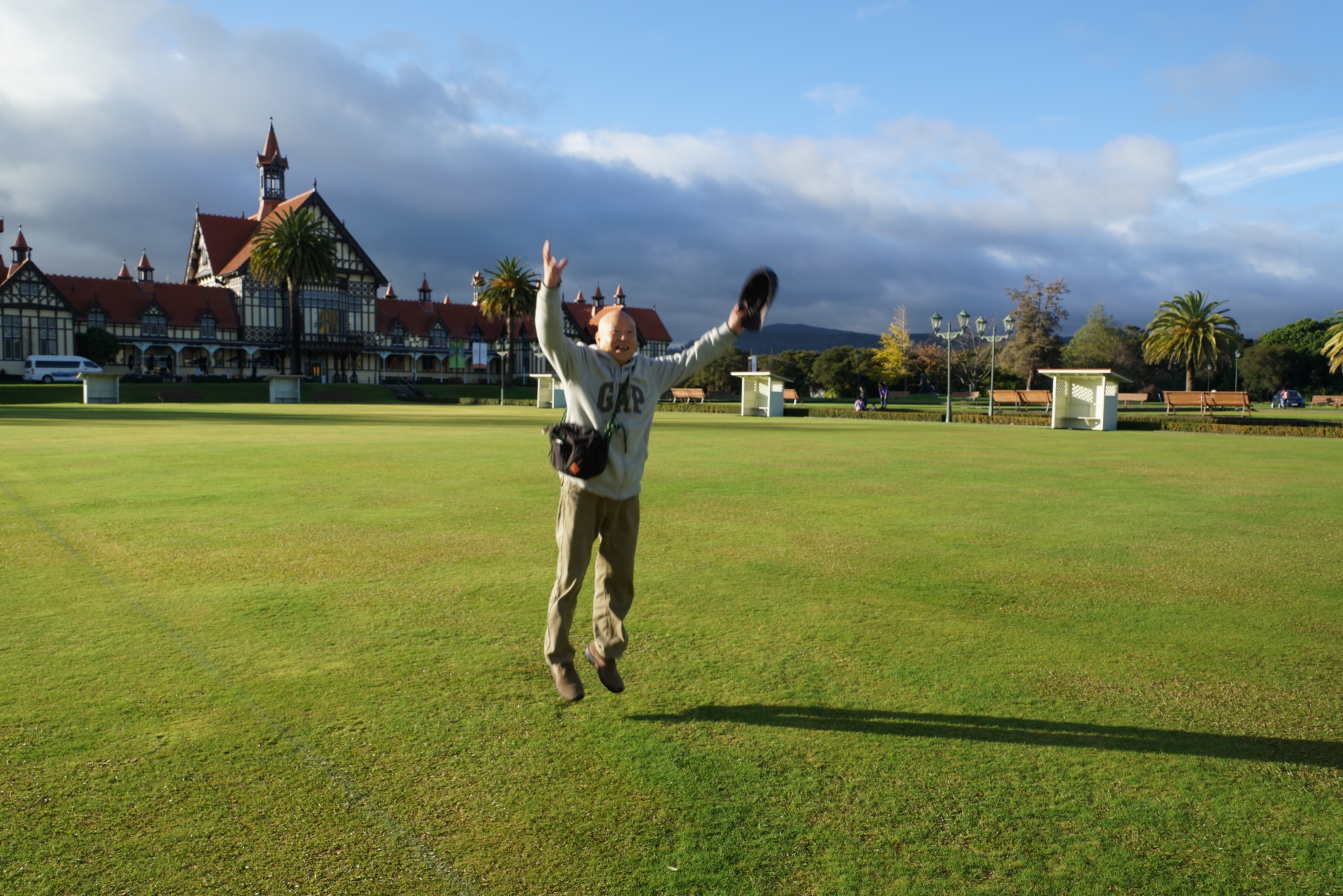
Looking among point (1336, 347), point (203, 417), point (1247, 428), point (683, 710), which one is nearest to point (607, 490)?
point (683, 710)

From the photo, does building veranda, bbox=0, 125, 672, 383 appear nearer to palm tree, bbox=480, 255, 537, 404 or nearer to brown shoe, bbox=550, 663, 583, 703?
palm tree, bbox=480, 255, 537, 404

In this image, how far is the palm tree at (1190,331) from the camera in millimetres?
67250

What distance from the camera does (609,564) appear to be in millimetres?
4617

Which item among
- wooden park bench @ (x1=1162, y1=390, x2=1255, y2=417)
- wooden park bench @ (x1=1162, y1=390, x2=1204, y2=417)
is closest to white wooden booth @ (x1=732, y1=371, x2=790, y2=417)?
wooden park bench @ (x1=1162, y1=390, x2=1255, y2=417)

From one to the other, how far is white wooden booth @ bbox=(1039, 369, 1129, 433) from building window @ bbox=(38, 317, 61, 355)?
70.1 metres

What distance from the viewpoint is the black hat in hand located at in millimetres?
4621

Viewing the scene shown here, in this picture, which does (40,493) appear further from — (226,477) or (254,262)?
(254,262)

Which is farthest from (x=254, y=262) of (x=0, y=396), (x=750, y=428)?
(x=750, y=428)

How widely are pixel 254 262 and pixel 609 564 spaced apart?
7150 centimetres

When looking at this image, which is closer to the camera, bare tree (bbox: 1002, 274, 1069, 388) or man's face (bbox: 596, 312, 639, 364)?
man's face (bbox: 596, 312, 639, 364)

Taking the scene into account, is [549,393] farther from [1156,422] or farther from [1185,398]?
[1185,398]

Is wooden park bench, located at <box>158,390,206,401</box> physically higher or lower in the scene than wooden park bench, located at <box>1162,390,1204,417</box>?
lower

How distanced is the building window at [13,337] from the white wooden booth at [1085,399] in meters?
71.2

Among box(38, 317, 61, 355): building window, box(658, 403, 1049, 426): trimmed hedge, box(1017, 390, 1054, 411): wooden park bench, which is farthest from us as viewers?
box(38, 317, 61, 355): building window
